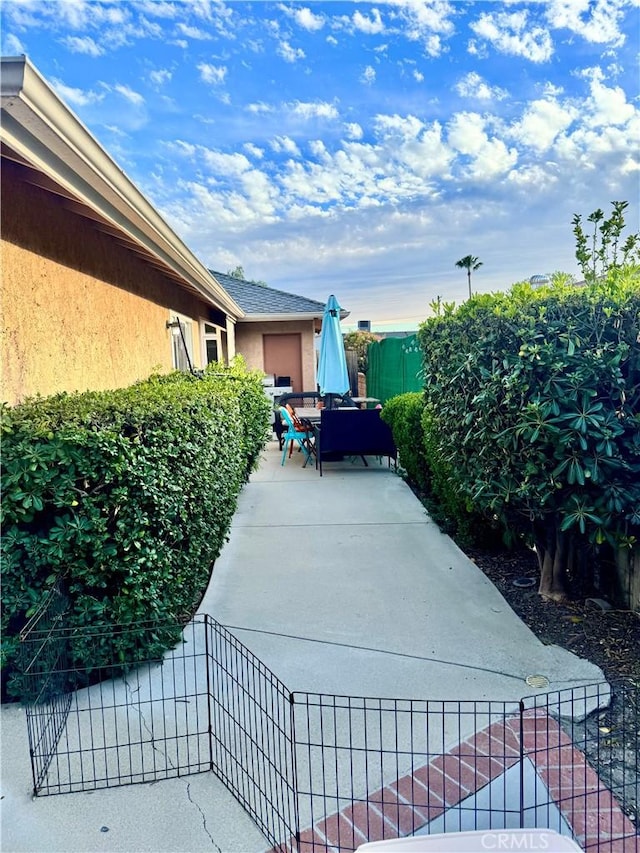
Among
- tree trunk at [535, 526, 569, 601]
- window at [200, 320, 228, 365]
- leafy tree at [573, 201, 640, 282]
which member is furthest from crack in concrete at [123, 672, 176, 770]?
window at [200, 320, 228, 365]

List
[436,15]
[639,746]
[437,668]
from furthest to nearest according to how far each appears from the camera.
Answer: [436,15] < [437,668] < [639,746]

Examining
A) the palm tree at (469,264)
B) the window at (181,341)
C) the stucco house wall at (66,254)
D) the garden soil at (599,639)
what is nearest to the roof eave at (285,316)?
the window at (181,341)

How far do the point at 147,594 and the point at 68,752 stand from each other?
0.82 metres

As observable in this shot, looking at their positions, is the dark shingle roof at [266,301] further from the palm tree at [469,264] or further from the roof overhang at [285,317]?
the palm tree at [469,264]

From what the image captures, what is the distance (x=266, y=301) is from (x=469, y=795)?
16.2m

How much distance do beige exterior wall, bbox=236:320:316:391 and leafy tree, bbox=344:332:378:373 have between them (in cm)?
297

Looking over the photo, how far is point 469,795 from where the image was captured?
2258 millimetres

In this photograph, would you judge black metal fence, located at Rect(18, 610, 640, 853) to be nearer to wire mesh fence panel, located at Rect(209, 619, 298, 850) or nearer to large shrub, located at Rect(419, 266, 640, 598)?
wire mesh fence panel, located at Rect(209, 619, 298, 850)

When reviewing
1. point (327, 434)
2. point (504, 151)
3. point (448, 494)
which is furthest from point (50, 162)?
point (504, 151)

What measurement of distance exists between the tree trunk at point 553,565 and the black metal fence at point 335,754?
1.25 m

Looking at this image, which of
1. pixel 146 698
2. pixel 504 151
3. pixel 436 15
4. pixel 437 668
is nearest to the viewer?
pixel 146 698

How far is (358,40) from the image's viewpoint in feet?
19.1

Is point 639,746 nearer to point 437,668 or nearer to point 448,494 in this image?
point 437,668

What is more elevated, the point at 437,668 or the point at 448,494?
the point at 448,494
